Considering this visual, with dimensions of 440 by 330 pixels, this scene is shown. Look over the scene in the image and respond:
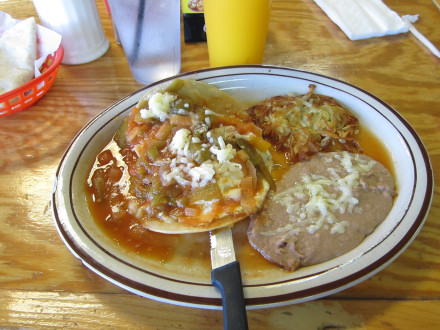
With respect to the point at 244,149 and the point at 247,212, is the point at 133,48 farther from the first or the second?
the point at 247,212

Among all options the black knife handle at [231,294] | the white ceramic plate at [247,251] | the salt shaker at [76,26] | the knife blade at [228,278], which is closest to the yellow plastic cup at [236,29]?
the white ceramic plate at [247,251]

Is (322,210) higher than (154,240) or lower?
higher

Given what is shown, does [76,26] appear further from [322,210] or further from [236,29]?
[322,210]

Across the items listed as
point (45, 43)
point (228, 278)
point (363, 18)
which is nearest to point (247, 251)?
point (228, 278)

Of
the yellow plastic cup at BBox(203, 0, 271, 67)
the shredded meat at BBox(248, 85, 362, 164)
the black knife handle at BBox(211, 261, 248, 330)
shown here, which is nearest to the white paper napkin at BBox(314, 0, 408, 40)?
the yellow plastic cup at BBox(203, 0, 271, 67)

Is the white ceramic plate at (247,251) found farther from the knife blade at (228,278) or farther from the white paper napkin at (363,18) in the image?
the white paper napkin at (363,18)

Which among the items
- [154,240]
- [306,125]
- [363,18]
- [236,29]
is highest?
[236,29]
